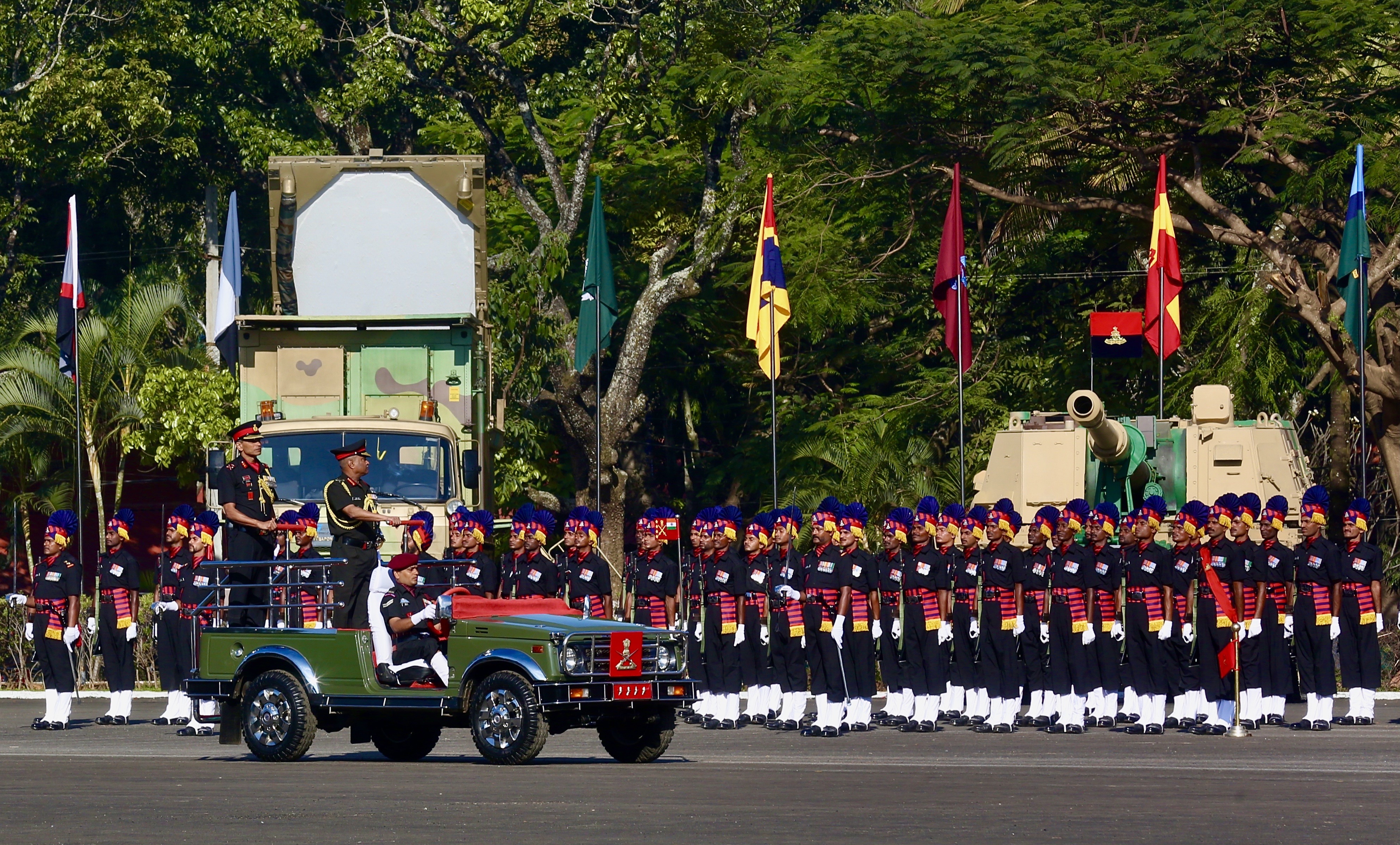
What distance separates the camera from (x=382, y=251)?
23.6 m

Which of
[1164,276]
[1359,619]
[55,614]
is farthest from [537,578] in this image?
[1164,276]

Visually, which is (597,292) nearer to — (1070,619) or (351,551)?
(1070,619)

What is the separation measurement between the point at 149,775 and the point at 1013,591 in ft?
24.8

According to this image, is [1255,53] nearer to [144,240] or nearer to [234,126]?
[234,126]

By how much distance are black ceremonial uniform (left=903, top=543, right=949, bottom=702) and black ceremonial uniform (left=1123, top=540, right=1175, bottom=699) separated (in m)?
1.52

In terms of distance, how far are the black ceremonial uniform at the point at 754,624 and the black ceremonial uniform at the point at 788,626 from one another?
0.08m

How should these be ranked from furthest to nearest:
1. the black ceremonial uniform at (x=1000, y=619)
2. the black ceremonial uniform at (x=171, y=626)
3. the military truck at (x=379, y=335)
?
the military truck at (x=379, y=335) → the black ceremonial uniform at (x=171, y=626) → the black ceremonial uniform at (x=1000, y=619)

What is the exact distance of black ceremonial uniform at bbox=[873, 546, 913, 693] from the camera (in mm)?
18469

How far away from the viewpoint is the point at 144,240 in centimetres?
3766

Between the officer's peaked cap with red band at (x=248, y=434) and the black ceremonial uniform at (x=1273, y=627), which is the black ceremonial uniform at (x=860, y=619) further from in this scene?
the officer's peaked cap with red band at (x=248, y=434)

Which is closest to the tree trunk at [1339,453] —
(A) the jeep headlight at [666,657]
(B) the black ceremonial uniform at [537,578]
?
(B) the black ceremonial uniform at [537,578]

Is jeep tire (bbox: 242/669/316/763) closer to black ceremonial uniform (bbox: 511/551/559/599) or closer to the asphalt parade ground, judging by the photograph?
the asphalt parade ground

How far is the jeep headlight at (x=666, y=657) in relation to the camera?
48.9 feet

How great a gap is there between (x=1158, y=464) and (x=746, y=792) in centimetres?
1208
